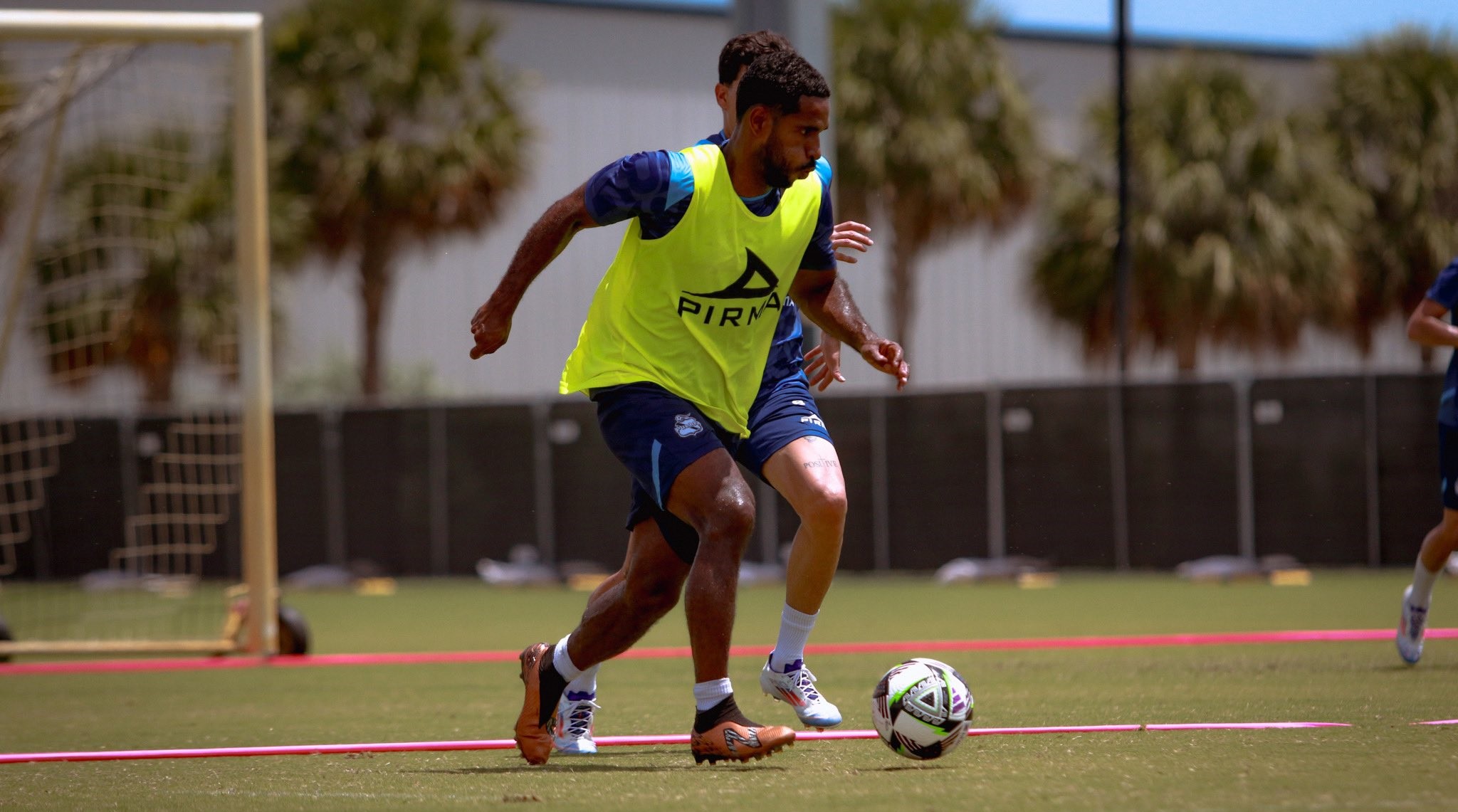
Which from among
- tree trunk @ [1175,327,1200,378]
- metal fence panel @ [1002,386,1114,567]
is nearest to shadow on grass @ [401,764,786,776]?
metal fence panel @ [1002,386,1114,567]

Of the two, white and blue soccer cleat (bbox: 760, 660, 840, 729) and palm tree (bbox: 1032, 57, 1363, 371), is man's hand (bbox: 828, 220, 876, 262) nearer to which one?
white and blue soccer cleat (bbox: 760, 660, 840, 729)

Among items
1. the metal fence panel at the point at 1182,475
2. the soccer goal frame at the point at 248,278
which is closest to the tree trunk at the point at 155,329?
the metal fence panel at the point at 1182,475

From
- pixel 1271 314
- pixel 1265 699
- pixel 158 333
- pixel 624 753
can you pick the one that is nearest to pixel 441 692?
pixel 624 753

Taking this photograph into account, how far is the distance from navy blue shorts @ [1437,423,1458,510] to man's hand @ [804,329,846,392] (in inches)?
129

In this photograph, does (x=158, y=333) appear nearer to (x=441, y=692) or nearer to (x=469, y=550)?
(x=469, y=550)

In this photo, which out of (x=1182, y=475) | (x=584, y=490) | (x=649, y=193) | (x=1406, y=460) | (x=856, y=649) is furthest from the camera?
(x=584, y=490)

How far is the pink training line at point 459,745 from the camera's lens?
5.77 m

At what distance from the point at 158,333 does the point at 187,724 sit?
22497mm

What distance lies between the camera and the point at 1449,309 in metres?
8.19

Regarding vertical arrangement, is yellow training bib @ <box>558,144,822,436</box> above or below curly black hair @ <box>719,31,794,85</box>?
below

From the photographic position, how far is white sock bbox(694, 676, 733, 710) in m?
5.02

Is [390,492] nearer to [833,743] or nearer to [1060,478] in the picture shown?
[1060,478]

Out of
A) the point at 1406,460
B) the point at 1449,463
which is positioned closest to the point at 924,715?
the point at 1449,463

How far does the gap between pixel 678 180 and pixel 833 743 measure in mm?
1842
